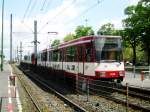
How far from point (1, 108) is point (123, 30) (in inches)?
2604

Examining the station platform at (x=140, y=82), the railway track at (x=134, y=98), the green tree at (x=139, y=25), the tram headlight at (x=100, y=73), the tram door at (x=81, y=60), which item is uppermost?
the green tree at (x=139, y=25)

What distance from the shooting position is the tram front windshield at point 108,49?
24.0 meters

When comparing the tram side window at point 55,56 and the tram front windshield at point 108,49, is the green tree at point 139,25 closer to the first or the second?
the tram side window at point 55,56

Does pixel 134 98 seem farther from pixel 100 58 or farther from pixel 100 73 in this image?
pixel 100 58

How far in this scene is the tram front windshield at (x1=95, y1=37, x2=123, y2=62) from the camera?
78.8 feet

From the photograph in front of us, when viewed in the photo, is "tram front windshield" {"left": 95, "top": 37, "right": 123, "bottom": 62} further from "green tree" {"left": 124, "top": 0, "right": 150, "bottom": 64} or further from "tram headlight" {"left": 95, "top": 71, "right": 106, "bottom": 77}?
"green tree" {"left": 124, "top": 0, "right": 150, "bottom": 64}

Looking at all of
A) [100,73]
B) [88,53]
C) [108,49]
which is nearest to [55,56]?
[88,53]

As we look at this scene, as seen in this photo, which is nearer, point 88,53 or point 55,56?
point 88,53

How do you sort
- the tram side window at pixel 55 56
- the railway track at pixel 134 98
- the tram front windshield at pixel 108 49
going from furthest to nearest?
the tram side window at pixel 55 56
the tram front windshield at pixel 108 49
the railway track at pixel 134 98

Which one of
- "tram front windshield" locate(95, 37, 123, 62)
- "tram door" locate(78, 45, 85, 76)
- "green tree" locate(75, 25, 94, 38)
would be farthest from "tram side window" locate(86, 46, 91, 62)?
"green tree" locate(75, 25, 94, 38)

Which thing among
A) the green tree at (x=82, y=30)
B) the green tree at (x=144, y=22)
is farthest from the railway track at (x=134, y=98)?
the green tree at (x=82, y=30)

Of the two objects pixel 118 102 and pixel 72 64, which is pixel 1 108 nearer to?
pixel 118 102

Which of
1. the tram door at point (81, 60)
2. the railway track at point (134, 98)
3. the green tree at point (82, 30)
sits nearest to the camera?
the railway track at point (134, 98)

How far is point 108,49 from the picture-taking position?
2445 cm
